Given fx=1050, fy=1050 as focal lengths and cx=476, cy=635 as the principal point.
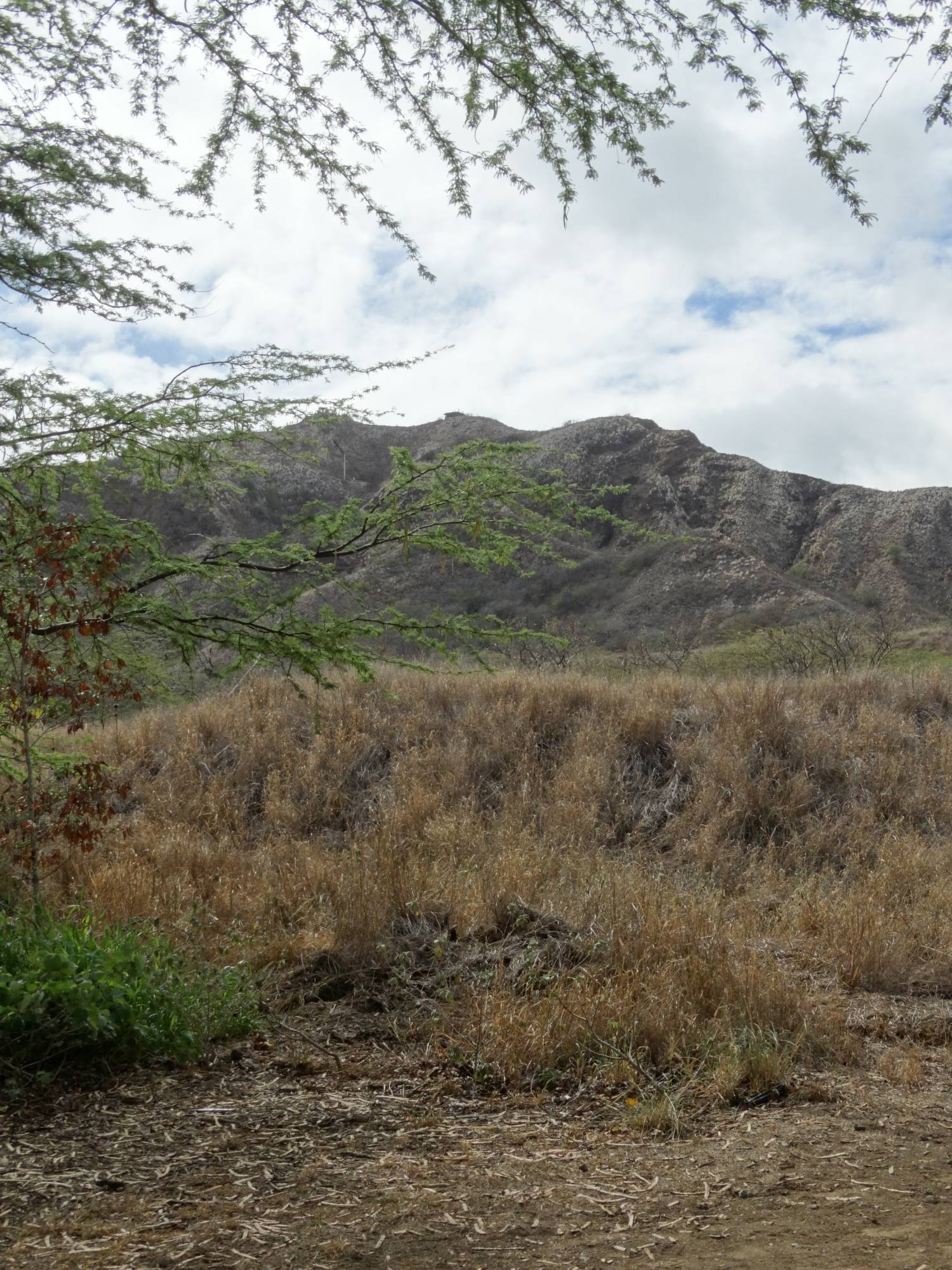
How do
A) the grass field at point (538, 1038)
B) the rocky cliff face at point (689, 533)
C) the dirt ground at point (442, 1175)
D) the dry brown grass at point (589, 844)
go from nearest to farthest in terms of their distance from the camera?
the dirt ground at point (442, 1175) < the grass field at point (538, 1038) < the dry brown grass at point (589, 844) < the rocky cliff face at point (689, 533)

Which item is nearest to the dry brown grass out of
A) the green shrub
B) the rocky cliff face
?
the green shrub

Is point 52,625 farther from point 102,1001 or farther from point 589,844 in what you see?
point 589,844

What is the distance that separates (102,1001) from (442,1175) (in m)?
1.58

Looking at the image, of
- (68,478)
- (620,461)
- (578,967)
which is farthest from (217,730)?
(620,461)

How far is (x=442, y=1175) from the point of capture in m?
3.33

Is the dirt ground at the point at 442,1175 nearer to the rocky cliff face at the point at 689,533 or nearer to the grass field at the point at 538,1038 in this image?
the grass field at the point at 538,1038

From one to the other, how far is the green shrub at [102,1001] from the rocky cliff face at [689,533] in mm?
23302

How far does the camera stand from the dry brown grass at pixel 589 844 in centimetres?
468

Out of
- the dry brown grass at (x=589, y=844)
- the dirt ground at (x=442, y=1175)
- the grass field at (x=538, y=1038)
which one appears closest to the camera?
the dirt ground at (x=442, y=1175)

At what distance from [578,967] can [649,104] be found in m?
4.16

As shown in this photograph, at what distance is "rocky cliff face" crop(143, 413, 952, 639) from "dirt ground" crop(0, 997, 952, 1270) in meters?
24.3

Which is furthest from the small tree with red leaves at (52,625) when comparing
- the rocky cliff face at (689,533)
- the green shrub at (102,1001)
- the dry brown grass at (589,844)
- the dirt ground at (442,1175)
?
the rocky cliff face at (689,533)

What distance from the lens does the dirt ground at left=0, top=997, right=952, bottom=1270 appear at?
9.25 feet

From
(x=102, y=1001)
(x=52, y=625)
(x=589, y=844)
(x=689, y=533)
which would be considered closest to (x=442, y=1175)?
(x=102, y=1001)
